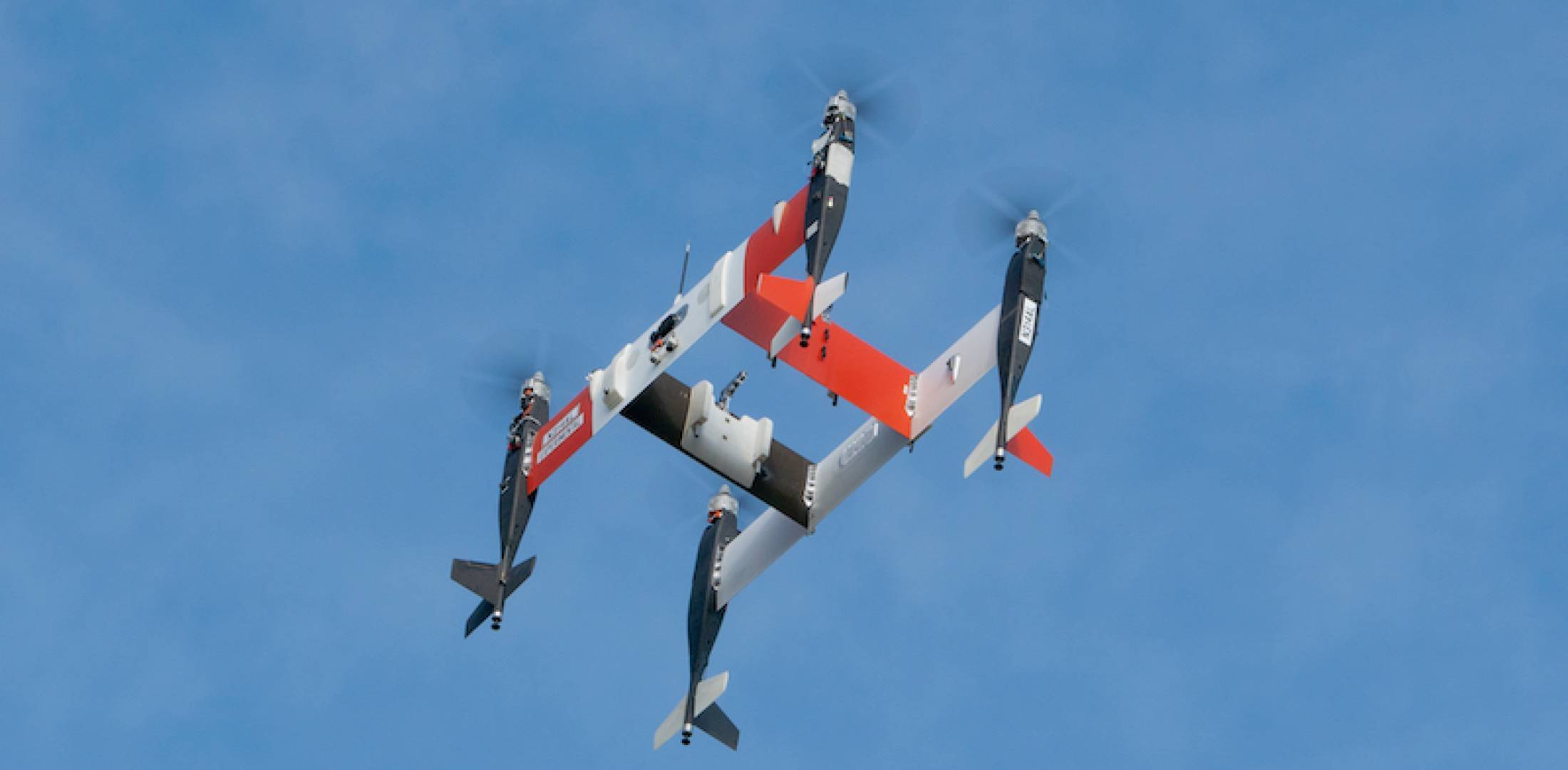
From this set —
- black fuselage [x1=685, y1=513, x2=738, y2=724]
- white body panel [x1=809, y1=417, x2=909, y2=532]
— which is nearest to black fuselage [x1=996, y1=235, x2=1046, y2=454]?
white body panel [x1=809, y1=417, x2=909, y2=532]

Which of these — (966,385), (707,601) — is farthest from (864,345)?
(707,601)

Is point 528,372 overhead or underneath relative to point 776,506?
overhead

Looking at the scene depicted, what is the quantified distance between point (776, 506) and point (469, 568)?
763 cm

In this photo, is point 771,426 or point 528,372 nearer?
point 771,426

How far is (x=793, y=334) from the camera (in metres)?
69.8

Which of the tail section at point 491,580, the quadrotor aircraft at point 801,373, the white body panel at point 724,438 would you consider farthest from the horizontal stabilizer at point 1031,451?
the tail section at point 491,580

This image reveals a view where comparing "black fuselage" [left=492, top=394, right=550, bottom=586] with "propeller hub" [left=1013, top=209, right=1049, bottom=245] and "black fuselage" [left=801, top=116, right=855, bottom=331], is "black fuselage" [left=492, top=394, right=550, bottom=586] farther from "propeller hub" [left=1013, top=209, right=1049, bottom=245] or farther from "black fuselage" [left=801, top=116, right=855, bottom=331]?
"propeller hub" [left=1013, top=209, right=1049, bottom=245]

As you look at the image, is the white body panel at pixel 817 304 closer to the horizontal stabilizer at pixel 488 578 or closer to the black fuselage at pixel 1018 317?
the black fuselage at pixel 1018 317

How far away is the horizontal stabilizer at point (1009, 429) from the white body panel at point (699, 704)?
1060 centimetres

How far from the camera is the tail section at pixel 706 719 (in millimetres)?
77062

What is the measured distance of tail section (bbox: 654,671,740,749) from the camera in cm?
7706

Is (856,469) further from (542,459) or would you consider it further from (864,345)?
(542,459)

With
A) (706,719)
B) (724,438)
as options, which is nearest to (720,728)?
(706,719)

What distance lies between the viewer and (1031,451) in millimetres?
71875
